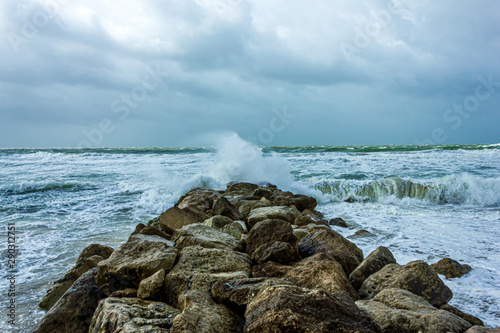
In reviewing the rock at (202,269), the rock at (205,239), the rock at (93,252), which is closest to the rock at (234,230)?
the rock at (205,239)

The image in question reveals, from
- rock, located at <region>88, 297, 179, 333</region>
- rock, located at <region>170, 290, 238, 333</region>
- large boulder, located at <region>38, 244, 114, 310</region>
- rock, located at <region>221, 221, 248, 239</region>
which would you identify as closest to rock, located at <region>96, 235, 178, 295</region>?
rock, located at <region>88, 297, 179, 333</region>

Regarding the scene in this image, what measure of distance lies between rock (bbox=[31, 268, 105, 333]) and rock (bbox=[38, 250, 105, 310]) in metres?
0.82

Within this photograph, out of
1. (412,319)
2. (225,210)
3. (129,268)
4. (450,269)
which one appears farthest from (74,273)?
(450,269)

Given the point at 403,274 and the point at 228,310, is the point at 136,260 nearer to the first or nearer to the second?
the point at 228,310

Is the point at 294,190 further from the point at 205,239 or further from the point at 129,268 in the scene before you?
the point at 129,268

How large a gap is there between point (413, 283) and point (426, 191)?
906 cm

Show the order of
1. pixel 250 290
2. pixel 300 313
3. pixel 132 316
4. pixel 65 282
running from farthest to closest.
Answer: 1. pixel 65 282
2. pixel 250 290
3. pixel 132 316
4. pixel 300 313

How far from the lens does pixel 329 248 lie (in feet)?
11.7

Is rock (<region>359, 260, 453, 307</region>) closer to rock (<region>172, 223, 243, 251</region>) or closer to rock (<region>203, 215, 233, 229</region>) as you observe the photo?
rock (<region>172, 223, 243, 251</region>)

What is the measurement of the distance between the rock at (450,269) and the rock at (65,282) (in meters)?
4.40

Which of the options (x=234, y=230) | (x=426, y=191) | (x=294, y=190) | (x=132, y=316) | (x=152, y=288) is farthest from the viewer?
(x=294, y=190)

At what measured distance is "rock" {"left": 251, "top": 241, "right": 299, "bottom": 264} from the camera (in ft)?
10.2

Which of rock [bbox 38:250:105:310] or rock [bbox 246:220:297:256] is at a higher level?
rock [bbox 246:220:297:256]

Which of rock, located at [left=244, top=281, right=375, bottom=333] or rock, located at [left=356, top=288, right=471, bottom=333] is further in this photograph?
rock, located at [left=356, top=288, right=471, bottom=333]
